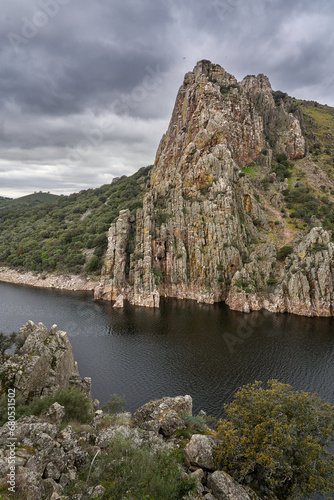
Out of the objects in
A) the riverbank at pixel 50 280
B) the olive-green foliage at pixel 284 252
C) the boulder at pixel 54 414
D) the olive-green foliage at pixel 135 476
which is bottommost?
the boulder at pixel 54 414

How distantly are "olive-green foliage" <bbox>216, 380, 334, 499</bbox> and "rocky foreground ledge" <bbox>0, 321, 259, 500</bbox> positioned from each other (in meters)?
1.15

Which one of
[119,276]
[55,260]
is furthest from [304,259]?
[55,260]

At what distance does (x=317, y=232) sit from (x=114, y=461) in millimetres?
69661

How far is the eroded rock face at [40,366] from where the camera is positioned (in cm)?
2078

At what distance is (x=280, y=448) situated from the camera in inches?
548

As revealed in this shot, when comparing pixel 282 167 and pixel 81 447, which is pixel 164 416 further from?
pixel 282 167

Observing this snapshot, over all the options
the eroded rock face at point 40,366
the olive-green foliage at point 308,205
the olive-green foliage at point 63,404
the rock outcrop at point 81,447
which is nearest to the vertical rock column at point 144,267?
the eroded rock face at point 40,366

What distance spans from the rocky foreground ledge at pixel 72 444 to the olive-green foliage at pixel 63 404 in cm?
122

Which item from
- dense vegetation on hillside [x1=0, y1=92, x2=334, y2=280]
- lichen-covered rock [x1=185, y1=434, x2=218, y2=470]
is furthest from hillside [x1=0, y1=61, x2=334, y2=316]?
lichen-covered rock [x1=185, y1=434, x2=218, y2=470]

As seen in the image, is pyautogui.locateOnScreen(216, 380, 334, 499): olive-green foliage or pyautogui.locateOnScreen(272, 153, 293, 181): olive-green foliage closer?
pyautogui.locateOnScreen(216, 380, 334, 499): olive-green foliage

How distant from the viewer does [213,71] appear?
102 metres

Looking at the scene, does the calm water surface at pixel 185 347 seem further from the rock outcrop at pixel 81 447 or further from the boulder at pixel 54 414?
the boulder at pixel 54 414

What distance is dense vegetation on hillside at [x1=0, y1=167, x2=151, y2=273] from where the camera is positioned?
294 feet

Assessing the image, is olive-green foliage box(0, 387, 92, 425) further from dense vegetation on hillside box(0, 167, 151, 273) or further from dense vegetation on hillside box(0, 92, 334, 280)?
dense vegetation on hillside box(0, 92, 334, 280)
